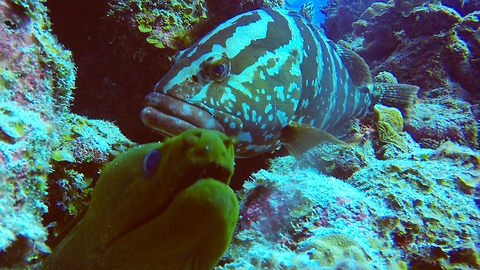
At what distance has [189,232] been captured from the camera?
3.46ft

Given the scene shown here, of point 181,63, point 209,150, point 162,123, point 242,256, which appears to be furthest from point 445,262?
point 181,63

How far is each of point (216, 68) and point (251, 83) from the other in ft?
1.40

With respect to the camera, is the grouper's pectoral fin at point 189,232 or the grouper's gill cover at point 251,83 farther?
the grouper's gill cover at point 251,83

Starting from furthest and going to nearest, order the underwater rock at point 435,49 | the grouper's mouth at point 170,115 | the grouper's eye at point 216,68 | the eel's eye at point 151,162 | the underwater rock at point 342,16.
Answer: the underwater rock at point 342,16 < the underwater rock at point 435,49 < the grouper's eye at point 216,68 < the grouper's mouth at point 170,115 < the eel's eye at point 151,162

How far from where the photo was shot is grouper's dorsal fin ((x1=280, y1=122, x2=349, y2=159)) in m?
3.32

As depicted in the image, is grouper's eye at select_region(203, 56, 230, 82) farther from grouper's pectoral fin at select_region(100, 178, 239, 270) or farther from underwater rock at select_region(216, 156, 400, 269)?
grouper's pectoral fin at select_region(100, 178, 239, 270)

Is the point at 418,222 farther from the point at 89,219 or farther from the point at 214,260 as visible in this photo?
the point at 89,219

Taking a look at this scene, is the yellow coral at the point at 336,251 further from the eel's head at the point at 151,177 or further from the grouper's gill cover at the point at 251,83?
the grouper's gill cover at the point at 251,83

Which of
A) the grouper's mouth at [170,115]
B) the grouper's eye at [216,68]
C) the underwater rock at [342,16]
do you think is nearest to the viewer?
the grouper's mouth at [170,115]

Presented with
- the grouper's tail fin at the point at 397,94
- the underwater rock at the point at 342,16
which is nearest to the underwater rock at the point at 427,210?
the grouper's tail fin at the point at 397,94

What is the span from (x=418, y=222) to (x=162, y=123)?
2328 mm

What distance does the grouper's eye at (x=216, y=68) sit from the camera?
9.04ft

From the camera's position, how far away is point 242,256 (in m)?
1.90

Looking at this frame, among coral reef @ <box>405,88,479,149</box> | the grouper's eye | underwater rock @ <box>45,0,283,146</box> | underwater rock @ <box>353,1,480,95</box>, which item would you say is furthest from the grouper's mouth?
underwater rock @ <box>353,1,480,95</box>
